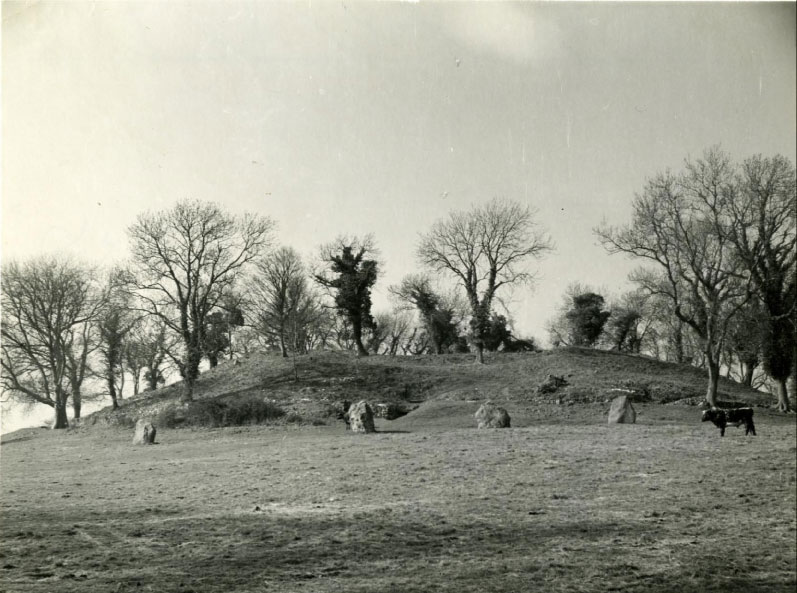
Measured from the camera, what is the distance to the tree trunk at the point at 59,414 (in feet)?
31.9

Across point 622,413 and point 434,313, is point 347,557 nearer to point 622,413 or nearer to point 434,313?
point 622,413

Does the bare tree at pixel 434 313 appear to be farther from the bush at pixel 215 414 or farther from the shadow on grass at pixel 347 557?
the shadow on grass at pixel 347 557

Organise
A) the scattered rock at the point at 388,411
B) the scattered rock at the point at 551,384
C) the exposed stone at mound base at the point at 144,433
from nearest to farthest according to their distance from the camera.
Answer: the exposed stone at mound base at the point at 144,433, the scattered rock at the point at 388,411, the scattered rock at the point at 551,384

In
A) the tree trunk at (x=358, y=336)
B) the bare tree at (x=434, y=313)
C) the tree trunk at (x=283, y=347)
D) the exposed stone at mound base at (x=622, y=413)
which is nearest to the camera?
the exposed stone at mound base at (x=622, y=413)

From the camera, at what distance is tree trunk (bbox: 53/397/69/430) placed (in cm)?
973

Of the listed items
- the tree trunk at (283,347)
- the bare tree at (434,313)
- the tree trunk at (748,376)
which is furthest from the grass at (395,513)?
the bare tree at (434,313)

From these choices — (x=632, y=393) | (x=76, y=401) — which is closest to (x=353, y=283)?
(x=632, y=393)

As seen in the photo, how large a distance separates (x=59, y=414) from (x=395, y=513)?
5507 mm

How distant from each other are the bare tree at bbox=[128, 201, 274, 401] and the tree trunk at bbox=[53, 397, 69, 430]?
7.17ft

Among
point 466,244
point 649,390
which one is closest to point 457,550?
point 466,244

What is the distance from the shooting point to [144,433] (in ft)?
46.4

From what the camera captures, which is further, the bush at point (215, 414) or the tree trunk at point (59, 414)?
the bush at point (215, 414)

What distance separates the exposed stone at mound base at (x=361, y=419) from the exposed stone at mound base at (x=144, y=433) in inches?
261

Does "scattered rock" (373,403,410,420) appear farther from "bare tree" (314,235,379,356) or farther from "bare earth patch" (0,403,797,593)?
"bare earth patch" (0,403,797,593)
